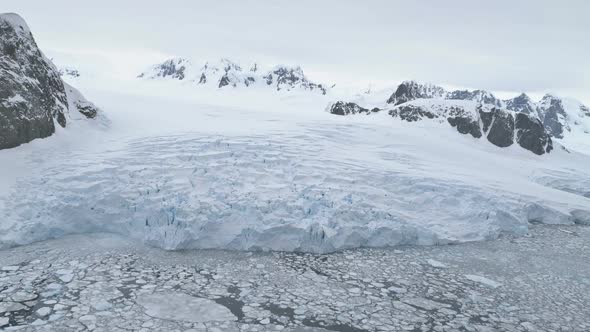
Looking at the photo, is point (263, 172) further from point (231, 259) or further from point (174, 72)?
point (174, 72)

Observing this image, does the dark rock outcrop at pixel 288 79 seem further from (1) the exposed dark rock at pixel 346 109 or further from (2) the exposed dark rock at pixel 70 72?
(2) the exposed dark rock at pixel 70 72

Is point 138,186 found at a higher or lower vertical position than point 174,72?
lower

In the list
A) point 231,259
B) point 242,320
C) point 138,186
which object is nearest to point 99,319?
point 242,320

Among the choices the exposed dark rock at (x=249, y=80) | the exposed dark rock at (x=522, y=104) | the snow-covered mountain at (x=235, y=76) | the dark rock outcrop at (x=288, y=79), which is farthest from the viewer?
the exposed dark rock at (x=522, y=104)

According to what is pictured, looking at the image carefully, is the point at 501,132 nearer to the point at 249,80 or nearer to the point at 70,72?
the point at 249,80

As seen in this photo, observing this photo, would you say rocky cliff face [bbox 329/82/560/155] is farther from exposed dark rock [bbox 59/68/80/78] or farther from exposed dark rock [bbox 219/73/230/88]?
exposed dark rock [bbox 59/68/80/78]

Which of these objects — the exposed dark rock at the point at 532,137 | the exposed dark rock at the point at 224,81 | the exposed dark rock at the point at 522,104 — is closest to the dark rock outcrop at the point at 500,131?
the exposed dark rock at the point at 532,137

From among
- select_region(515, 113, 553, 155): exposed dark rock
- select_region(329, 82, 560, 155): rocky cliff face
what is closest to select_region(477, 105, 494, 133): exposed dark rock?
select_region(329, 82, 560, 155): rocky cliff face
